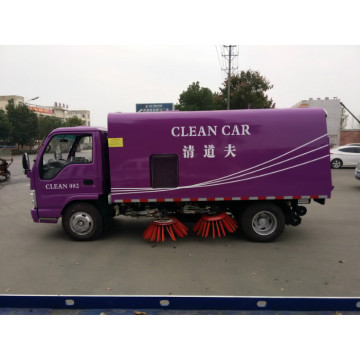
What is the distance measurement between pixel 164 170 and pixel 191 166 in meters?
0.52

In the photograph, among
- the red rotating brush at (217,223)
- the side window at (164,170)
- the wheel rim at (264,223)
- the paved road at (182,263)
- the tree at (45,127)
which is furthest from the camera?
the tree at (45,127)

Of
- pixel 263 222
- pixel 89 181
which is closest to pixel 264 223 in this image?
pixel 263 222

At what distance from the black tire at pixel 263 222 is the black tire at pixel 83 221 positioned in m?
2.94

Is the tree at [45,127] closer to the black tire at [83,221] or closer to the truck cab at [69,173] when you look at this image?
the truck cab at [69,173]

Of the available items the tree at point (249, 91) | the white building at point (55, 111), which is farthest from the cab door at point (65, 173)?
the white building at point (55, 111)

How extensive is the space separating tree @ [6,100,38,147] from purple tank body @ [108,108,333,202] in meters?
46.0

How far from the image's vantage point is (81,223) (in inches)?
215

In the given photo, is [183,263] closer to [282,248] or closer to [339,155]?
[282,248]

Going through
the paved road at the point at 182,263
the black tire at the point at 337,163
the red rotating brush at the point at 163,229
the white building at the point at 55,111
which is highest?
→ the white building at the point at 55,111

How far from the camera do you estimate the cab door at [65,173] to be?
5.19 m

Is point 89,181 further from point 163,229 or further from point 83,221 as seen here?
point 163,229

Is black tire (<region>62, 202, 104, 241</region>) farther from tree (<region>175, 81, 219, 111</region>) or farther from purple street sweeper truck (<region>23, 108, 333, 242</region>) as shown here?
tree (<region>175, 81, 219, 111</region>)

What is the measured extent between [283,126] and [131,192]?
122 inches

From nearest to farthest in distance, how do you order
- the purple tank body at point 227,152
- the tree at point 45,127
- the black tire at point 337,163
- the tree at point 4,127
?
the purple tank body at point 227,152 < the black tire at point 337,163 < the tree at point 4,127 < the tree at point 45,127
